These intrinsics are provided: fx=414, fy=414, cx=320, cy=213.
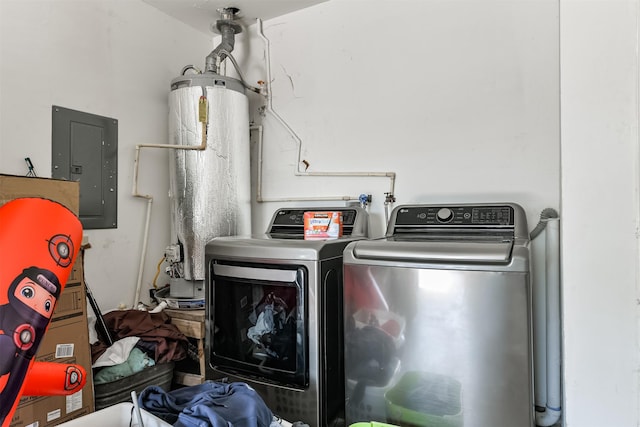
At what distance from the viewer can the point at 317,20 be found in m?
2.57

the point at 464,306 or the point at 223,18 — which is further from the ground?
the point at 223,18

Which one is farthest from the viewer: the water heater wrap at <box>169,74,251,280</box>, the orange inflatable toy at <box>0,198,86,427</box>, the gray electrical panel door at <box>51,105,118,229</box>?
the water heater wrap at <box>169,74,251,280</box>

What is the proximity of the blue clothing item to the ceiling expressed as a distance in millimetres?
2192

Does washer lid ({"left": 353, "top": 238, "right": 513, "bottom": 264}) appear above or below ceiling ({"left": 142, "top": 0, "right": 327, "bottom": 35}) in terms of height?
below

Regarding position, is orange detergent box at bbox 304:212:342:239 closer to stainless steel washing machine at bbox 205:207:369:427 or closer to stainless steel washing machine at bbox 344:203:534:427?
stainless steel washing machine at bbox 205:207:369:427

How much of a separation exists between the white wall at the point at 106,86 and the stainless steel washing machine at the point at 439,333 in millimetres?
1454

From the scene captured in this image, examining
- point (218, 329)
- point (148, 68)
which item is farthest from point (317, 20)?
point (218, 329)

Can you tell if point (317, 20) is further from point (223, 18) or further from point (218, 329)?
point (218, 329)

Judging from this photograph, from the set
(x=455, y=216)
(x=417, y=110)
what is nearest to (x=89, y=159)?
(x=417, y=110)

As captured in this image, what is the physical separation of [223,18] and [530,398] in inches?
101

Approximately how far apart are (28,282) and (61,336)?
870 millimetres

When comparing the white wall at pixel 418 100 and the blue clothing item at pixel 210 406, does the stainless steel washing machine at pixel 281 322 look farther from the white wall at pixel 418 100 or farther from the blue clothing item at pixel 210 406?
the white wall at pixel 418 100

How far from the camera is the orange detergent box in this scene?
197 cm

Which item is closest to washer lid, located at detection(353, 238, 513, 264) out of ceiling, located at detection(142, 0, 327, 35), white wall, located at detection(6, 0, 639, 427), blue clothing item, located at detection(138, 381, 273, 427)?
white wall, located at detection(6, 0, 639, 427)
